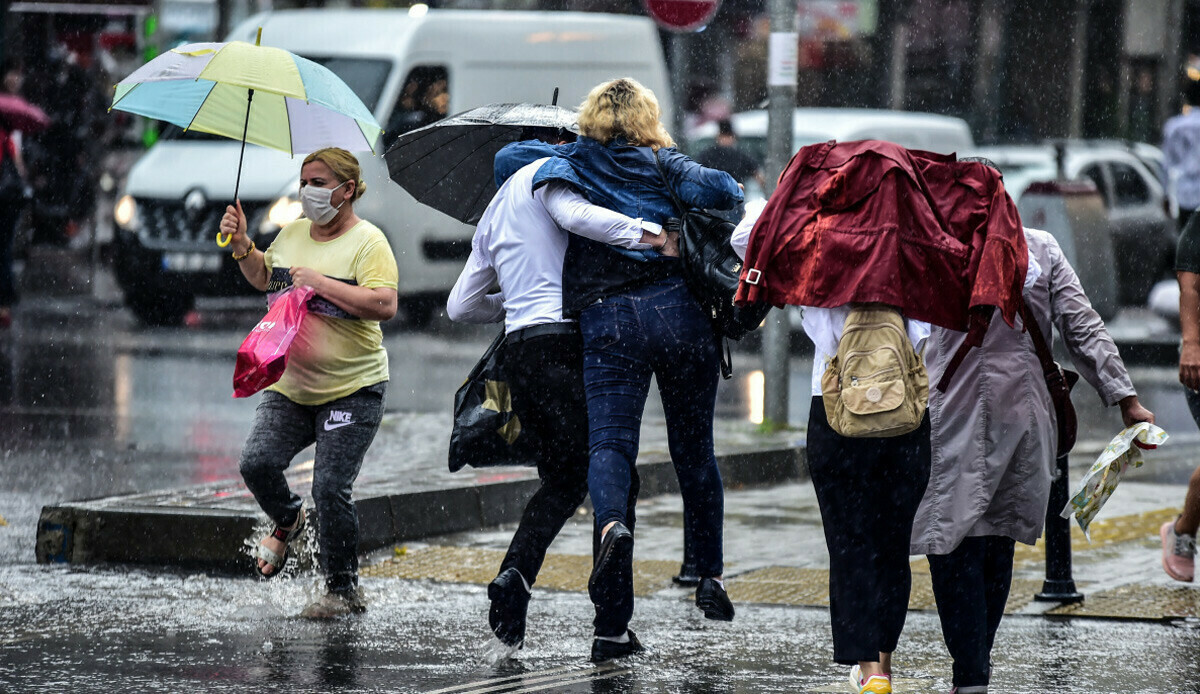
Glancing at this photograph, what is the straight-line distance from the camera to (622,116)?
591 cm

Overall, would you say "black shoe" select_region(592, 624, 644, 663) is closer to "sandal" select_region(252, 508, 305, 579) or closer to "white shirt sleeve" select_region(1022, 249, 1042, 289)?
"sandal" select_region(252, 508, 305, 579)

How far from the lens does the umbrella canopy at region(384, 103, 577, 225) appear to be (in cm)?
657

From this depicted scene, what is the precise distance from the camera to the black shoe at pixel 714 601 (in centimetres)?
634

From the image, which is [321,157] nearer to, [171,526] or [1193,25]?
[171,526]

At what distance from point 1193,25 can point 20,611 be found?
1426 inches

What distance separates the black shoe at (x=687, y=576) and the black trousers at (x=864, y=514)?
5.65ft

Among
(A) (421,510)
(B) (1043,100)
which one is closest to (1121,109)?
(B) (1043,100)

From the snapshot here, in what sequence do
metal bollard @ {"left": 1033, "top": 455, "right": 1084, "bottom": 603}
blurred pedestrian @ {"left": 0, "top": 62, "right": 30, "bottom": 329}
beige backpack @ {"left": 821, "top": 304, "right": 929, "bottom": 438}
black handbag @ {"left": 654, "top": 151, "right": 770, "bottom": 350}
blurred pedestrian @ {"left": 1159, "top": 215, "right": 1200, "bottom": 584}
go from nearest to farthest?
1. beige backpack @ {"left": 821, "top": 304, "right": 929, "bottom": 438}
2. black handbag @ {"left": 654, "top": 151, "right": 770, "bottom": 350}
3. metal bollard @ {"left": 1033, "top": 455, "right": 1084, "bottom": 603}
4. blurred pedestrian @ {"left": 1159, "top": 215, "right": 1200, "bottom": 584}
5. blurred pedestrian @ {"left": 0, "top": 62, "right": 30, "bottom": 329}

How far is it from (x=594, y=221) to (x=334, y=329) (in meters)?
1.26

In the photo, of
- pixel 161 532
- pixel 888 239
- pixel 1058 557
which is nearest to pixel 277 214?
pixel 161 532

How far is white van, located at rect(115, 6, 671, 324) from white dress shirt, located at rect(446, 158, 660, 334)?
32.9 feet

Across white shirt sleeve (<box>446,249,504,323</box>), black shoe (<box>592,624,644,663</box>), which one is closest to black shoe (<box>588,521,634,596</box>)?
black shoe (<box>592,624,644,663</box>)

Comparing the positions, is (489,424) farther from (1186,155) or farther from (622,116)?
(1186,155)

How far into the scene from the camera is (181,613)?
6.52 meters
